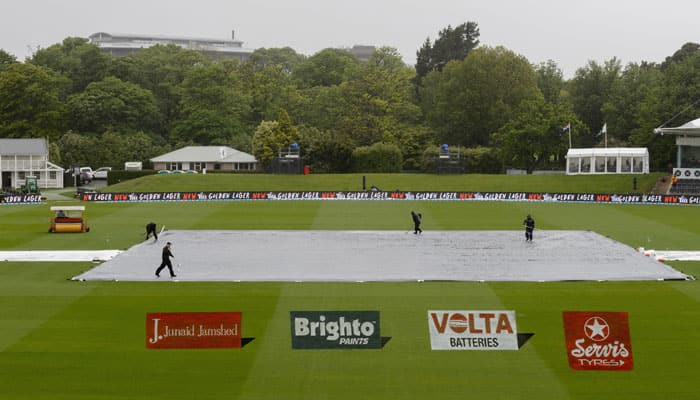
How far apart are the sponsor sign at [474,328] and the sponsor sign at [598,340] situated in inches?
56.1

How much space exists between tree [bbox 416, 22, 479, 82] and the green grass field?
4738 inches

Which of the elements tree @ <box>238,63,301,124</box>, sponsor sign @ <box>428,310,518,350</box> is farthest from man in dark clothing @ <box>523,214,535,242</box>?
tree @ <box>238,63,301,124</box>

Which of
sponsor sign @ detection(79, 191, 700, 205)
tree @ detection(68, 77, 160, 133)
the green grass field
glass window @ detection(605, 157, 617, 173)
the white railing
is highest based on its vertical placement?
tree @ detection(68, 77, 160, 133)

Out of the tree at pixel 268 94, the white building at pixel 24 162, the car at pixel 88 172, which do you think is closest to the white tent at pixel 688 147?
the white building at pixel 24 162

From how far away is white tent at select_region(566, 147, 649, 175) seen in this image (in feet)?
298

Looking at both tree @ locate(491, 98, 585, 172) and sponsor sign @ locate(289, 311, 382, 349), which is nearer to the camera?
sponsor sign @ locate(289, 311, 382, 349)

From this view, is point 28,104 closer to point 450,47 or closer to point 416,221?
point 450,47

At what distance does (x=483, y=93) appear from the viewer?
117625 millimetres

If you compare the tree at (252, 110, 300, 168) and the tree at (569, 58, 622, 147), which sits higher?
the tree at (569, 58, 622, 147)

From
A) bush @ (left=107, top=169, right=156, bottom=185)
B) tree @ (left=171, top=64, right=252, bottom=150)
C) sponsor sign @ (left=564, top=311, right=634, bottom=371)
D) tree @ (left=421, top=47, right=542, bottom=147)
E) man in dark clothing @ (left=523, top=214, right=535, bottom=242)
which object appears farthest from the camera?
tree @ (left=171, top=64, right=252, bottom=150)

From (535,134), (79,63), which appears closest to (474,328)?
(535,134)

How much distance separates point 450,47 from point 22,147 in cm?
8432

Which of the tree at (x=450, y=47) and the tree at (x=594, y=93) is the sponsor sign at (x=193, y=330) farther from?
the tree at (x=450, y=47)

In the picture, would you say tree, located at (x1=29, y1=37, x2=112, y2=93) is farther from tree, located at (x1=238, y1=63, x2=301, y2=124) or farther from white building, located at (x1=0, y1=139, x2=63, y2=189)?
white building, located at (x1=0, y1=139, x2=63, y2=189)
